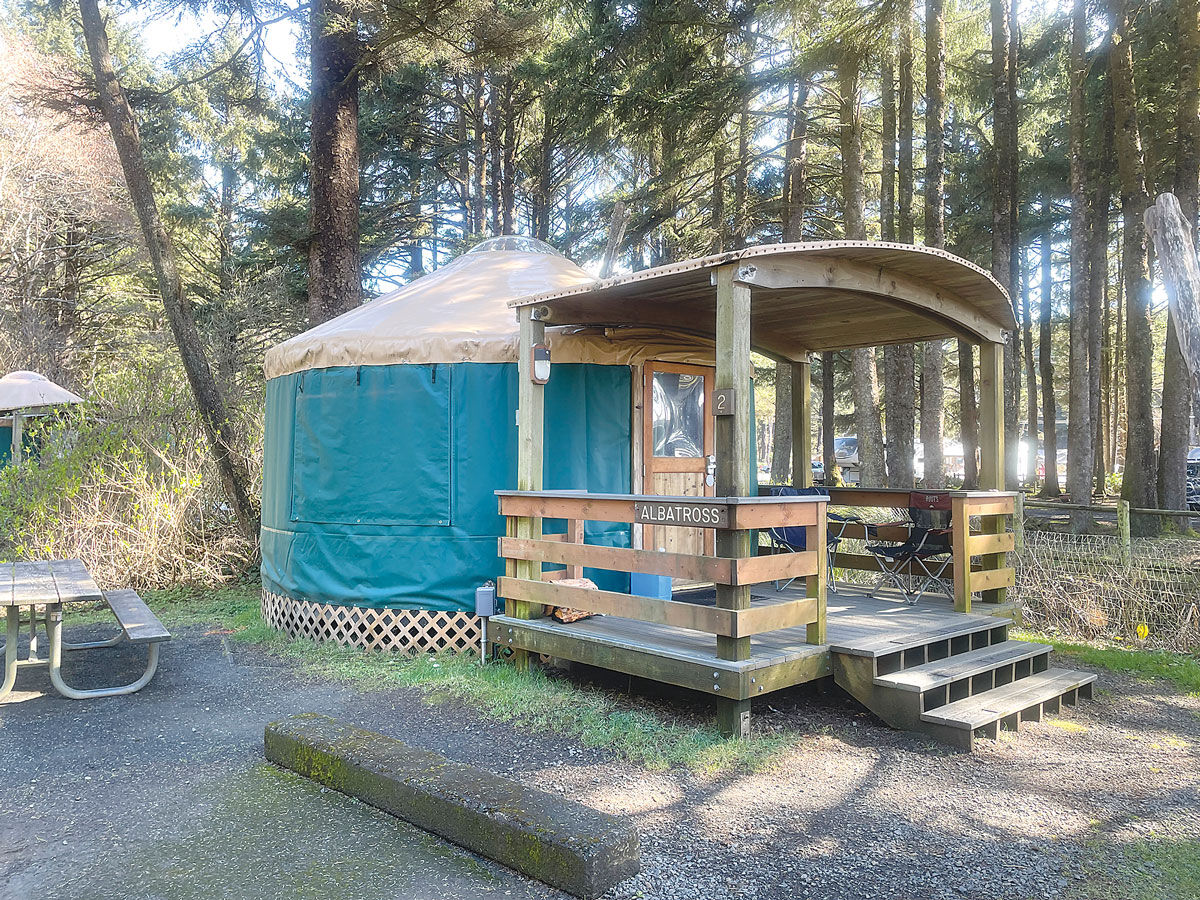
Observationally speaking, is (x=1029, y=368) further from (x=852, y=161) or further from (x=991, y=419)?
(x=991, y=419)

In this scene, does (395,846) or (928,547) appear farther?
(928,547)

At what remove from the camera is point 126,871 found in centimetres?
267

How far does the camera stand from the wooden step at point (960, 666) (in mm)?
4082

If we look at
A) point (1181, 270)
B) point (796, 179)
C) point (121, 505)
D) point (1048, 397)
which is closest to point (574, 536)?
point (1181, 270)

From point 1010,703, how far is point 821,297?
2515 millimetres

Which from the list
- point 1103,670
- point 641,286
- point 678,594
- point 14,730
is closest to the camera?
point 14,730

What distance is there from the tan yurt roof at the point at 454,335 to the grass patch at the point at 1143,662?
3315 mm

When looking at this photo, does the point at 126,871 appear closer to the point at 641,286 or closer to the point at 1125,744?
the point at 641,286

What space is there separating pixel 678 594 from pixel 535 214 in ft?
38.9

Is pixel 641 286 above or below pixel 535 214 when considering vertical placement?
below

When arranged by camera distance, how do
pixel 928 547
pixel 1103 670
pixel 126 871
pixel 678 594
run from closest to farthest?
pixel 126 871
pixel 1103 670
pixel 928 547
pixel 678 594

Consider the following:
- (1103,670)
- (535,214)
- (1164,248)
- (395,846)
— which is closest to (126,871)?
(395,846)

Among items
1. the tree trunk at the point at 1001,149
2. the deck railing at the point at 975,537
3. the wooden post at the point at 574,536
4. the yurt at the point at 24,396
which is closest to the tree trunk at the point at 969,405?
the tree trunk at the point at 1001,149

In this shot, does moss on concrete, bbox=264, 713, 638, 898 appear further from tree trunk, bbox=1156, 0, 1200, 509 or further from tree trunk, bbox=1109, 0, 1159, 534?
tree trunk, bbox=1156, 0, 1200, 509
